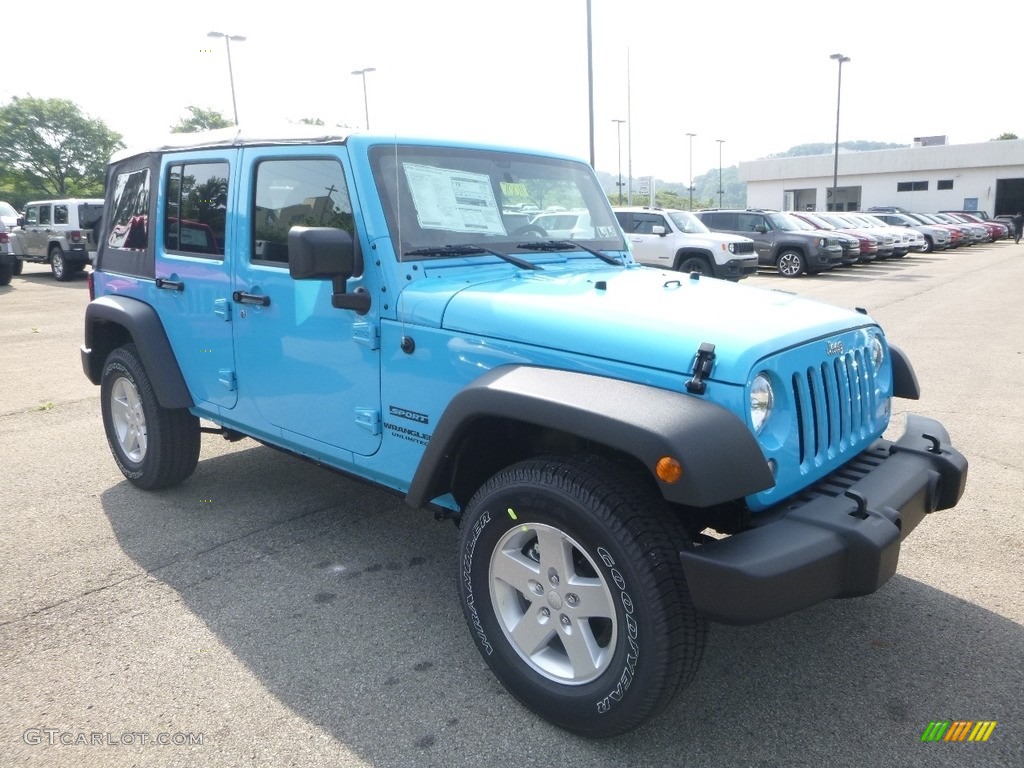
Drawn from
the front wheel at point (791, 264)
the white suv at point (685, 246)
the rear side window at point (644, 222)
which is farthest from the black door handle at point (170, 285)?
the front wheel at point (791, 264)

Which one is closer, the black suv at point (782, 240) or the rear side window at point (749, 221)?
the black suv at point (782, 240)

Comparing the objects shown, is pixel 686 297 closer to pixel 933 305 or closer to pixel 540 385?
pixel 540 385

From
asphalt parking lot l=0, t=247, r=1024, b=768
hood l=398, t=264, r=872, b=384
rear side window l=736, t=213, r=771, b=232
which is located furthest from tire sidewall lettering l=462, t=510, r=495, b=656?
rear side window l=736, t=213, r=771, b=232

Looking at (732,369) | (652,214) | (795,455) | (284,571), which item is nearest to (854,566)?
(795,455)

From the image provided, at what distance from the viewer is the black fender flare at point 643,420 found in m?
2.17

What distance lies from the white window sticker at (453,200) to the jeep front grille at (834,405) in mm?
1538

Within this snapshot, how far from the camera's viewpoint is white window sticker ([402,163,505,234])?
330 centimetres

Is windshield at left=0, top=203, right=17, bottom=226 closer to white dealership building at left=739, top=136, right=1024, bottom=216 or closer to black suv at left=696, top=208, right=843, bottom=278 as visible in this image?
black suv at left=696, top=208, right=843, bottom=278

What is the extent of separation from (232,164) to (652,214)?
13751 mm

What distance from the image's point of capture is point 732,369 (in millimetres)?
2342

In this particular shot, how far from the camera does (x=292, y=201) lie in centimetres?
354

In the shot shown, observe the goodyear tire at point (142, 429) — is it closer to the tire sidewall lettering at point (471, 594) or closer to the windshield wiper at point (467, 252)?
the windshield wiper at point (467, 252)

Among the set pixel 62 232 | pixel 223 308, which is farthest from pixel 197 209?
pixel 62 232

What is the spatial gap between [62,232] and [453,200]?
19.3 metres
